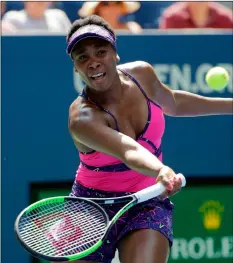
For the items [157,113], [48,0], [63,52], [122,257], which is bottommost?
[122,257]

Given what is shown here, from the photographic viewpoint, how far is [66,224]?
374 centimetres

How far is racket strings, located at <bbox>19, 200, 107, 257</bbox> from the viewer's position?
11.7 feet

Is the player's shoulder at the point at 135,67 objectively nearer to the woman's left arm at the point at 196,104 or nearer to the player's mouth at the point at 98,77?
the woman's left arm at the point at 196,104

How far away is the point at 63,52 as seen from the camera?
545cm

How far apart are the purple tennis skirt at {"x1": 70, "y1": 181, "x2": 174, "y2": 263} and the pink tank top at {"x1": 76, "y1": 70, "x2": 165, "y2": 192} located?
4 cm

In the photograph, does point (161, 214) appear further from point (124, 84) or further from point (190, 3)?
point (190, 3)

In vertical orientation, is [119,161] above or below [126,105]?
below

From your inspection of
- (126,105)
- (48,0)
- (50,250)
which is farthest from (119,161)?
(48,0)

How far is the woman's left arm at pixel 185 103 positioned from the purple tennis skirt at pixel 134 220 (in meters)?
0.59

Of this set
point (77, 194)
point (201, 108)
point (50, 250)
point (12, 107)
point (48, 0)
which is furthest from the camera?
point (48, 0)

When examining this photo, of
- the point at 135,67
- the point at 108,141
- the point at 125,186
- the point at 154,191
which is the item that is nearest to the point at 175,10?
the point at 135,67

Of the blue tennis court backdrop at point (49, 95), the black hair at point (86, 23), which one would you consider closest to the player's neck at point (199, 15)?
the blue tennis court backdrop at point (49, 95)

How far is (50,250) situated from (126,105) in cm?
80

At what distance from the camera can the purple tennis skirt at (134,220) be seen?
12.5ft
